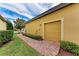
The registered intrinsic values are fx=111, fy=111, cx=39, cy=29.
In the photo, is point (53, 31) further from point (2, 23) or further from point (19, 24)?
point (2, 23)

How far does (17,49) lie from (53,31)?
5.72 feet

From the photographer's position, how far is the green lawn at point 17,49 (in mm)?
4328

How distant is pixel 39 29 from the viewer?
5.01 metres

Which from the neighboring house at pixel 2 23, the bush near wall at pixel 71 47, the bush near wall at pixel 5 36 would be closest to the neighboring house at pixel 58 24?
the bush near wall at pixel 71 47

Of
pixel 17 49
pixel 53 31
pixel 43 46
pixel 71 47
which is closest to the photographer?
pixel 71 47

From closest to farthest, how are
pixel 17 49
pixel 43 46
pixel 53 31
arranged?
1. pixel 17 49
2. pixel 43 46
3. pixel 53 31

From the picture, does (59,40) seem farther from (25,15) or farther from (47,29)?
(25,15)

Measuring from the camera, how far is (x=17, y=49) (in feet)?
14.5

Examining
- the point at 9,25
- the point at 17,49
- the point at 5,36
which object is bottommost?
the point at 17,49

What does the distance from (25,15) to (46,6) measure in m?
0.96

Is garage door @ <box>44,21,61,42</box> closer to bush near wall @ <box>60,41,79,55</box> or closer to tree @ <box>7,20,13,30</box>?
bush near wall @ <box>60,41,79,55</box>

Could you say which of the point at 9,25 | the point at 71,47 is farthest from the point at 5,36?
the point at 71,47

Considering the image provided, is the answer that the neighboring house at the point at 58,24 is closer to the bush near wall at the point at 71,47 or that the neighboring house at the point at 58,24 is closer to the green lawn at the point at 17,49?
the bush near wall at the point at 71,47

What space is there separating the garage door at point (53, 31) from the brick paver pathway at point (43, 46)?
301 millimetres
